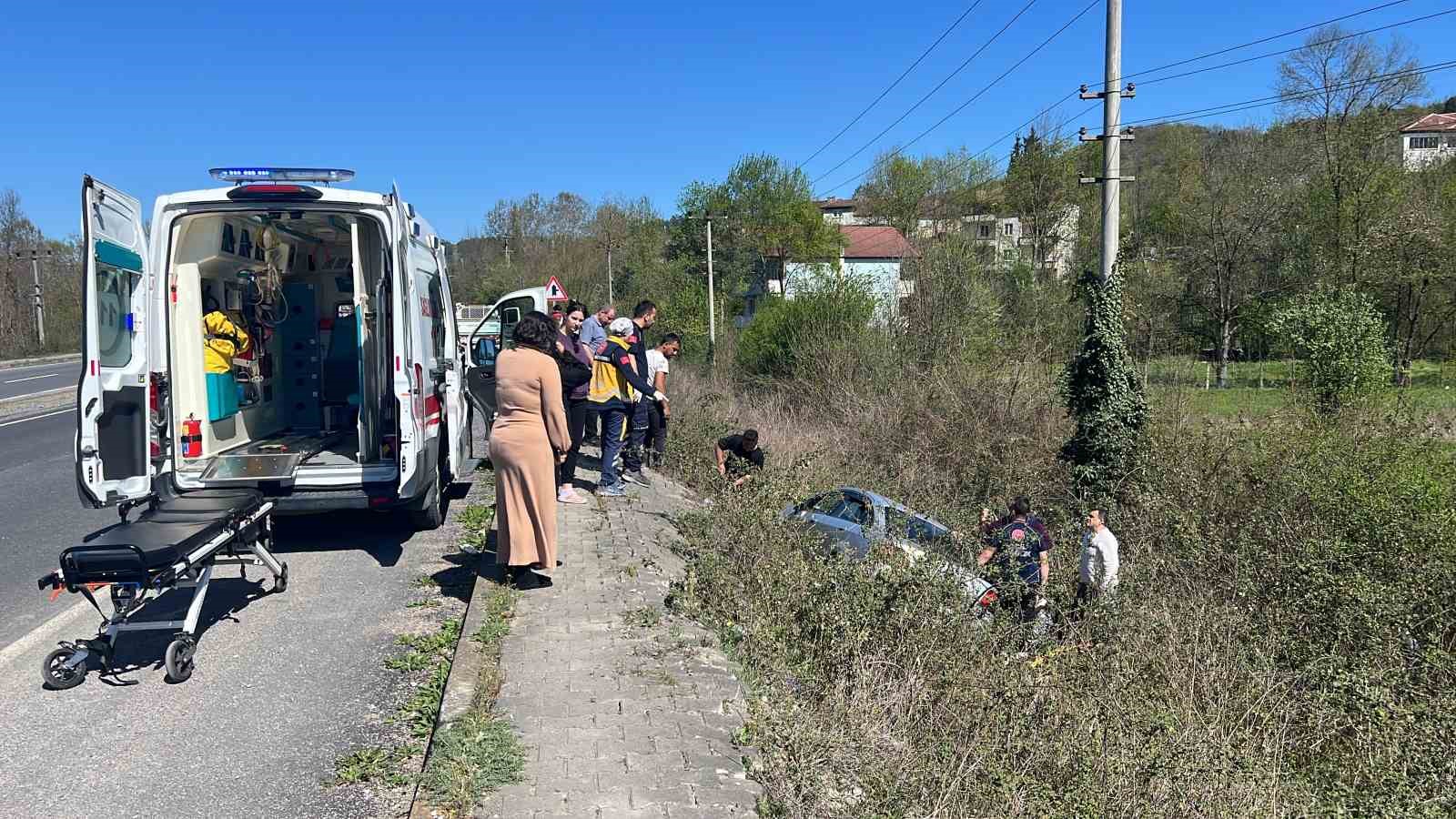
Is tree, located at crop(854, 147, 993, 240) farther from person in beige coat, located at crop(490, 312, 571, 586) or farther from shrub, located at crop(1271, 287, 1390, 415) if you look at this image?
person in beige coat, located at crop(490, 312, 571, 586)

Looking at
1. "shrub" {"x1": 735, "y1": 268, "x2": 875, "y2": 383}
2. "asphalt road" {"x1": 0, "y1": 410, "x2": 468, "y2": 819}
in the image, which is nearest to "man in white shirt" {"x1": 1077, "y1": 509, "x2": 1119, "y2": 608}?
"asphalt road" {"x1": 0, "y1": 410, "x2": 468, "y2": 819}

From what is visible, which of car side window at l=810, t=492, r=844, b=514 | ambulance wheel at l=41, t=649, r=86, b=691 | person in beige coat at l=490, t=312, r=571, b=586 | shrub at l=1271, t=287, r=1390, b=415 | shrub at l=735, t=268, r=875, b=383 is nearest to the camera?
ambulance wheel at l=41, t=649, r=86, b=691

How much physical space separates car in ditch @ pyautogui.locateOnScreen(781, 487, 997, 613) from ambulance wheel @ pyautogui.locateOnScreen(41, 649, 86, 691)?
14.9 ft

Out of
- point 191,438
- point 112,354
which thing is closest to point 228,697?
point 112,354

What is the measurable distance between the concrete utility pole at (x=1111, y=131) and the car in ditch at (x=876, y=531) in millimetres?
5505

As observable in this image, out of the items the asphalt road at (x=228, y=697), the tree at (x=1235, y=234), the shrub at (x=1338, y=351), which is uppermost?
the tree at (x=1235, y=234)

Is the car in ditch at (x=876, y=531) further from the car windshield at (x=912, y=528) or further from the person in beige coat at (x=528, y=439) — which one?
the person in beige coat at (x=528, y=439)

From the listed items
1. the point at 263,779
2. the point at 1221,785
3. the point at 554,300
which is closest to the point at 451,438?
the point at 263,779

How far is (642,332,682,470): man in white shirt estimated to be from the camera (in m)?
9.91

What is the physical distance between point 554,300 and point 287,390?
8.44 metres

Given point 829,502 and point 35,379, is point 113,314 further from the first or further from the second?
point 35,379

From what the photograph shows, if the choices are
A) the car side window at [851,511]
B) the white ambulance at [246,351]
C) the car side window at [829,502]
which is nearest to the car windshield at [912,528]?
the car side window at [851,511]

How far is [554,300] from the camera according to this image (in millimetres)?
17656

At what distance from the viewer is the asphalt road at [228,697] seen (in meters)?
3.66
